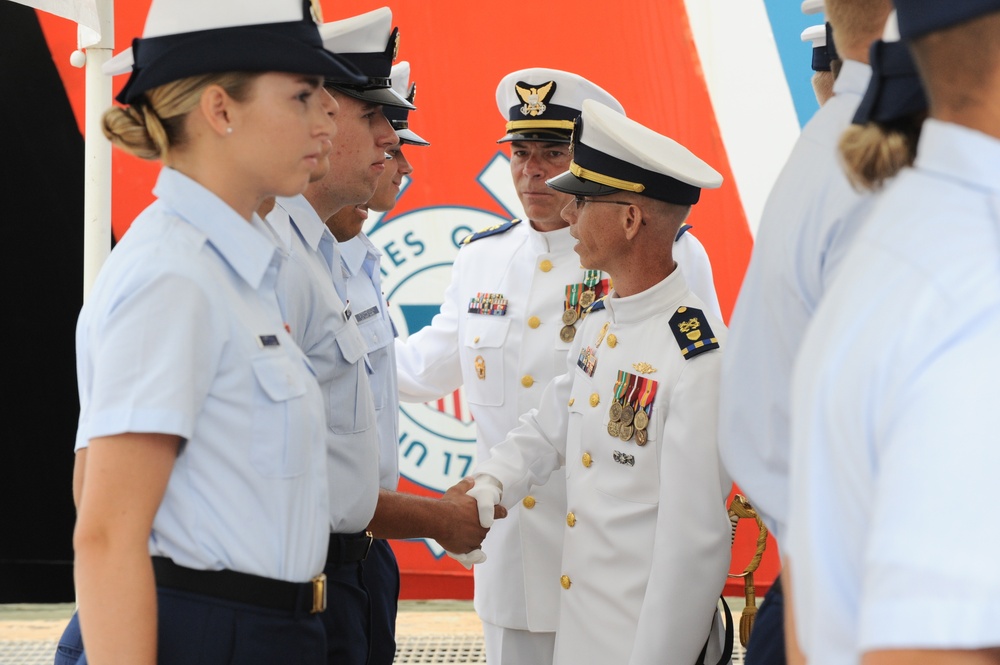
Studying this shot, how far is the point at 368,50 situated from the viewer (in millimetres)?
2398

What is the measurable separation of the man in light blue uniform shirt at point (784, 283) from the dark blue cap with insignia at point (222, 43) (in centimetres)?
67

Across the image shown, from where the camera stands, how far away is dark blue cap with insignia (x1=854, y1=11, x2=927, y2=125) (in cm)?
94

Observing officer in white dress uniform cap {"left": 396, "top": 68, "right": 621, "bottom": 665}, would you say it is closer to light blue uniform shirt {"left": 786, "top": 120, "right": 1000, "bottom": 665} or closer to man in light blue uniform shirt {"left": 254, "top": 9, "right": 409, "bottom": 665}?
man in light blue uniform shirt {"left": 254, "top": 9, "right": 409, "bottom": 665}

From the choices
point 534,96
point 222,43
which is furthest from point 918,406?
point 534,96

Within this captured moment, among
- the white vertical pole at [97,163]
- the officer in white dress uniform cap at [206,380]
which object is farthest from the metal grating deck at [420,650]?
the officer in white dress uniform cap at [206,380]

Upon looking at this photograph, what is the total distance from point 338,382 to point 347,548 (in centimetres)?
31

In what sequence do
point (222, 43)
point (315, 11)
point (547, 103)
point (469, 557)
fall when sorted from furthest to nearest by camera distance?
point (547, 103), point (469, 557), point (315, 11), point (222, 43)

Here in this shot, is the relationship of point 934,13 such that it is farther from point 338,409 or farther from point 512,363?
point 512,363

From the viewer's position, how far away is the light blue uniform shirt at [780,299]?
1381mm

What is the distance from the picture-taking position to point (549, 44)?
12.3 ft

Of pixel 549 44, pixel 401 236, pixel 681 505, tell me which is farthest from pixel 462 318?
pixel 681 505

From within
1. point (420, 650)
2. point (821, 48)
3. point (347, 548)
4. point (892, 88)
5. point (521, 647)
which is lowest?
point (420, 650)

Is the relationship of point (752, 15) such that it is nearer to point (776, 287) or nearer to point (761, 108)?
point (761, 108)

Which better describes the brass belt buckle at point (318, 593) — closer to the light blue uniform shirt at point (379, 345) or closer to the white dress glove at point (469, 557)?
the light blue uniform shirt at point (379, 345)
